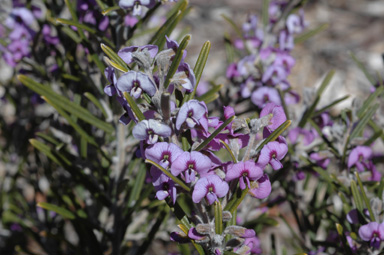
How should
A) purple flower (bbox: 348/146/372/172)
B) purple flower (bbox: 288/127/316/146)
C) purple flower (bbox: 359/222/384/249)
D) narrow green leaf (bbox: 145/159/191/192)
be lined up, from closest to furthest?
narrow green leaf (bbox: 145/159/191/192)
purple flower (bbox: 359/222/384/249)
purple flower (bbox: 348/146/372/172)
purple flower (bbox: 288/127/316/146)

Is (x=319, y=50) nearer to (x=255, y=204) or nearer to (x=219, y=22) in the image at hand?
(x=219, y=22)

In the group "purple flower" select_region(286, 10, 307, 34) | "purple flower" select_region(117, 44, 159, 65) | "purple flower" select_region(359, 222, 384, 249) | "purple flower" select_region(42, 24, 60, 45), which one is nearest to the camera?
"purple flower" select_region(117, 44, 159, 65)

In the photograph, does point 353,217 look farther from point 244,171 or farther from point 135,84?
point 135,84

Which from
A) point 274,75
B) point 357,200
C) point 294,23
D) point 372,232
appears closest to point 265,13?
point 294,23

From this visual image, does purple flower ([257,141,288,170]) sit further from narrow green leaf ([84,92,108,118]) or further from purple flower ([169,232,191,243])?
narrow green leaf ([84,92,108,118])

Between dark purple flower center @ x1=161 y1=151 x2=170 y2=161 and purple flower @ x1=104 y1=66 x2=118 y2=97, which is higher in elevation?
purple flower @ x1=104 y1=66 x2=118 y2=97

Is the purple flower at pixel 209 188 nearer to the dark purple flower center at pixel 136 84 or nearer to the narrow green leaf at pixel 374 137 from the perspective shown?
the dark purple flower center at pixel 136 84

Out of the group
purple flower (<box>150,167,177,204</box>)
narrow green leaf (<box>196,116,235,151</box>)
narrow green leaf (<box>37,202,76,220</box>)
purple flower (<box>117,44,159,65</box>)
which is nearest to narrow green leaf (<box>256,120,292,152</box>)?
narrow green leaf (<box>196,116,235,151</box>)

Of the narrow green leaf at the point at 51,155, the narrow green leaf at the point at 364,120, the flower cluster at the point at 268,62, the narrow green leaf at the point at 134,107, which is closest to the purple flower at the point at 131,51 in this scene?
the narrow green leaf at the point at 134,107
